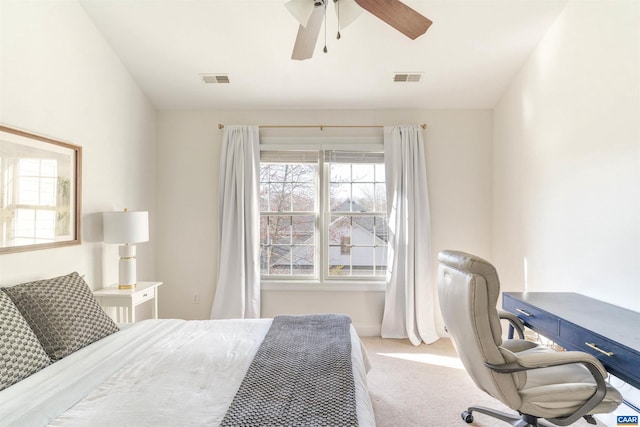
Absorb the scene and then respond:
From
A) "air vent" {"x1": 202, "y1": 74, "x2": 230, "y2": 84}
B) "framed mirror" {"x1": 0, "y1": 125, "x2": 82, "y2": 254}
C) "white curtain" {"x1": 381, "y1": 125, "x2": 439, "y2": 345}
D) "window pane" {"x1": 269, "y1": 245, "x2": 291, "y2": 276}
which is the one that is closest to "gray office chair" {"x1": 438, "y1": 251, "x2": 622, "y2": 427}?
"white curtain" {"x1": 381, "y1": 125, "x2": 439, "y2": 345}

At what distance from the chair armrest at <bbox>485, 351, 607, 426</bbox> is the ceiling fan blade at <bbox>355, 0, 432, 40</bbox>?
1.74 meters

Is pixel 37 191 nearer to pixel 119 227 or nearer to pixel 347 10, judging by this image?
pixel 119 227

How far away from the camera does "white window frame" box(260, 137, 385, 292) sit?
3631 mm

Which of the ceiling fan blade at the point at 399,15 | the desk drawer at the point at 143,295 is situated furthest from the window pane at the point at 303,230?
the ceiling fan blade at the point at 399,15

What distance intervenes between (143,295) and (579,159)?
3.45 m

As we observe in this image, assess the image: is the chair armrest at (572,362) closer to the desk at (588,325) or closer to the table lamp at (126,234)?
the desk at (588,325)

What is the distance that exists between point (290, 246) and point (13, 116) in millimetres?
2481

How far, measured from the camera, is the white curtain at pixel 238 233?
3535 mm

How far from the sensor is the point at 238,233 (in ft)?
11.6

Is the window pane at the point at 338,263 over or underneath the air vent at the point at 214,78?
underneath

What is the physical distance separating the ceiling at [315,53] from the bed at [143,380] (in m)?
2.05

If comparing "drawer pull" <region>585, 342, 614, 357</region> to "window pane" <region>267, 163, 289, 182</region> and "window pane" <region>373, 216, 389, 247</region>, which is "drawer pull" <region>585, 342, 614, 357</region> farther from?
"window pane" <region>267, 163, 289, 182</region>

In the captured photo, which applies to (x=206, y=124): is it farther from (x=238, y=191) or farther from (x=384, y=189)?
(x=384, y=189)

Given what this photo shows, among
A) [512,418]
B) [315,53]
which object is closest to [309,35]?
[315,53]
